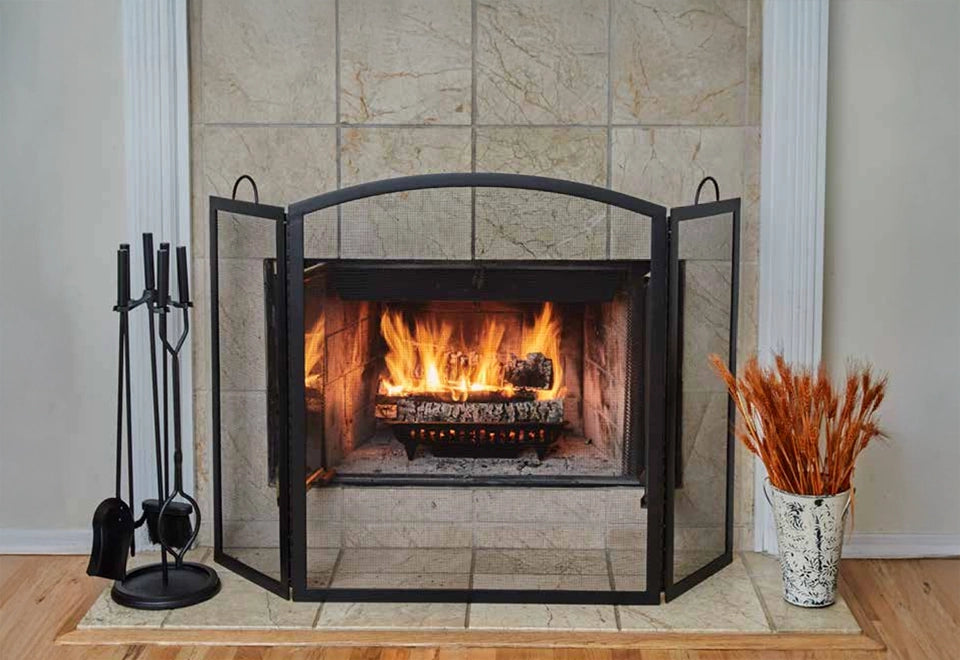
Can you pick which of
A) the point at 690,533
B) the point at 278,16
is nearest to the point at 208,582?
the point at 690,533

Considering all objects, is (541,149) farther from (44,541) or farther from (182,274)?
(44,541)

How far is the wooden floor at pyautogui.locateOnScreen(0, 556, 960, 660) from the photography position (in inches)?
108

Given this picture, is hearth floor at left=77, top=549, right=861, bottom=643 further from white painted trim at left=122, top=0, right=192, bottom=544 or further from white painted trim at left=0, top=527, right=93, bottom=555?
white painted trim at left=122, top=0, right=192, bottom=544

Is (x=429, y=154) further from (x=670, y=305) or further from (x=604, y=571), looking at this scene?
(x=604, y=571)

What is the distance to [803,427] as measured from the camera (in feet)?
9.38

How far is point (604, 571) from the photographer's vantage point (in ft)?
10.2

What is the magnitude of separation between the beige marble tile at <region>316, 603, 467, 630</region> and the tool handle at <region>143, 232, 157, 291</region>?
0.83 meters

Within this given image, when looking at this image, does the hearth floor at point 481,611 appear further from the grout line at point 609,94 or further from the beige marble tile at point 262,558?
the grout line at point 609,94

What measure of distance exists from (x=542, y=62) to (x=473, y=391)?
0.82 m

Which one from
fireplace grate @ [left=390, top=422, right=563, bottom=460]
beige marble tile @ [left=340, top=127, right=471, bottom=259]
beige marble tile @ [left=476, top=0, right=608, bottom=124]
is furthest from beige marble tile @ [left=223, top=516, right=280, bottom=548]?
beige marble tile @ [left=476, top=0, right=608, bottom=124]

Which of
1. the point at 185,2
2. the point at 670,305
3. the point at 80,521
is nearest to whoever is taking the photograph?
the point at 670,305

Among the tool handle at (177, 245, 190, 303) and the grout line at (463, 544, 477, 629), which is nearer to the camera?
the grout line at (463, 544, 477, 629)

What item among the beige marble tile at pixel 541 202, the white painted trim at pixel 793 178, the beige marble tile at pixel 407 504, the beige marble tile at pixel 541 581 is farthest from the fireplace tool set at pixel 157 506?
the white painted trim at pixel 793 178

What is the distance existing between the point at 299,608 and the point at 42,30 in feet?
5.00
